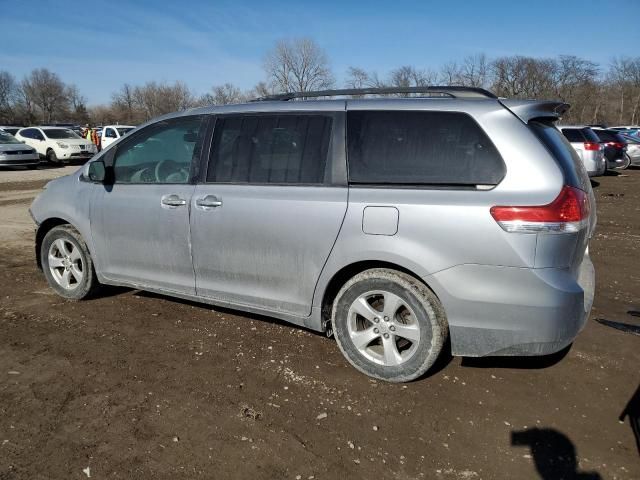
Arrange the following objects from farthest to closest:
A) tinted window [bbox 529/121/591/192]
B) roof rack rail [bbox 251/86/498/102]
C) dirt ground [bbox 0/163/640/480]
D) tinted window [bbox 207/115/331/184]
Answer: tinted window [bbox 207/115/331/184]
roof rack rail [bbox 251/86/498/102]
tinted window [bbox 529/121/591/192]
dirt ground [bbox 0/163/640/480]

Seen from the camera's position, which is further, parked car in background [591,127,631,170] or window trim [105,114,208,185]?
parked car in background [591,127,631,170]

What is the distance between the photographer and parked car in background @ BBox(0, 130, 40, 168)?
64.8ft

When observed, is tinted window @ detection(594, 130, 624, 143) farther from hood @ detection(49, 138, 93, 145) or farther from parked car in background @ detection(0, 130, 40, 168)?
parked car in background @ detection(0, 130, 40, 168)

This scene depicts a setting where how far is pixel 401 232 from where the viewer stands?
312 cm

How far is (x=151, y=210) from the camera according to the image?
4.11 meters

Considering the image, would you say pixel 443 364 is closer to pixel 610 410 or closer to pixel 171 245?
pixel 610 410

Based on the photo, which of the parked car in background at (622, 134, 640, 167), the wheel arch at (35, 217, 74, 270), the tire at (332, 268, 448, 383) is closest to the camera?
the tire at (332, 268, 448, 383)

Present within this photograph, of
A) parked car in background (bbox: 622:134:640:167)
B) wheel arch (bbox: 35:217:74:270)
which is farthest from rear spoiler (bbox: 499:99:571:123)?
parked car in background (bbox: 622:134:640:167)

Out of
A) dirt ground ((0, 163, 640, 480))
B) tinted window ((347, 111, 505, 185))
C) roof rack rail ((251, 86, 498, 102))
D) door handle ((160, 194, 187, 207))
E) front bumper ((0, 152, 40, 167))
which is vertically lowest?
dirt ground ((0, 163, 640, 480))

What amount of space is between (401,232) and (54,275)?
11.7ft

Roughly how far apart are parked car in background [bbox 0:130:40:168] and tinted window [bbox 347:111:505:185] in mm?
20609

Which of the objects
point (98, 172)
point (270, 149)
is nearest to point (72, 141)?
point (98, 172)

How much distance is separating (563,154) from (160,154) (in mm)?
3102

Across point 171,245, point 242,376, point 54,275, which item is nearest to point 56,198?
point 54,275
